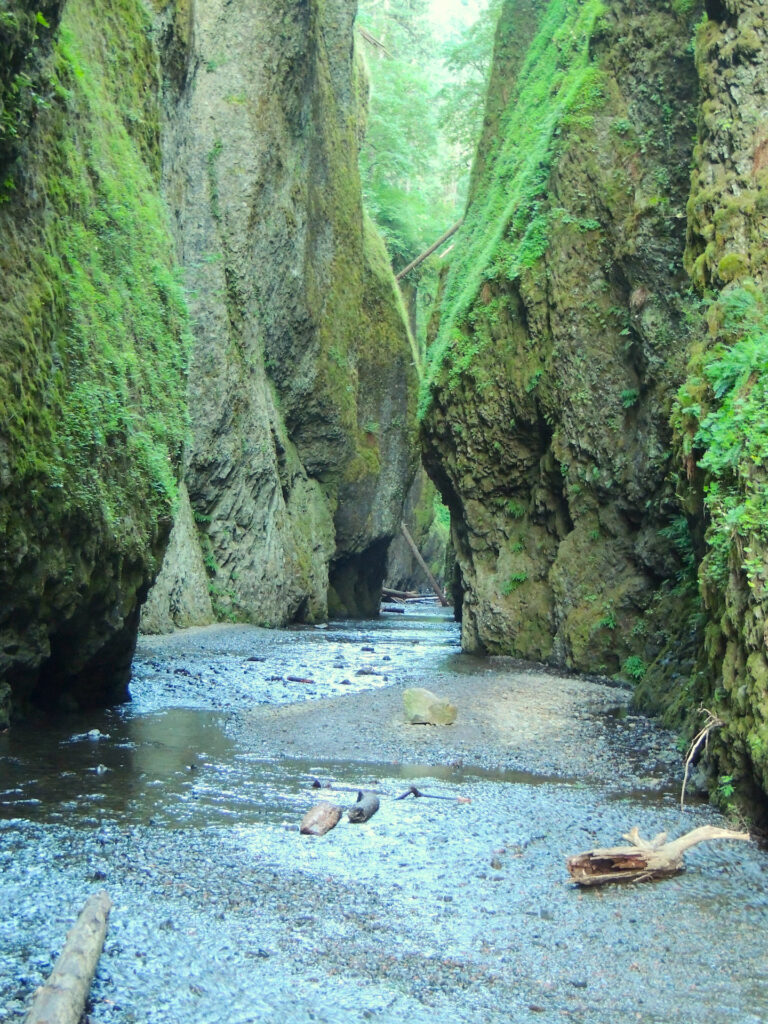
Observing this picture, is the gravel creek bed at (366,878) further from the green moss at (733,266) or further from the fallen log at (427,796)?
the green moss at (733,266)

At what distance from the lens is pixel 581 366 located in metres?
16.2

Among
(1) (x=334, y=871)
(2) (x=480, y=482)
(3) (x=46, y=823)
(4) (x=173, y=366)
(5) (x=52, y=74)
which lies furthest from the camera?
(2) (x=480, y=482)

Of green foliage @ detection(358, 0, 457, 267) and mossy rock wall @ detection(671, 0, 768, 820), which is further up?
green foliage @ detection(358, 0, 457, 267)

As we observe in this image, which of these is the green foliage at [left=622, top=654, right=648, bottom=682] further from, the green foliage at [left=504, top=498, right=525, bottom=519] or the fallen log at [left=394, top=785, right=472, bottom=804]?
the fallen log at [left=394, top=785, right=472, bottom=804]

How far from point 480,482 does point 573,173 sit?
19.1 feet

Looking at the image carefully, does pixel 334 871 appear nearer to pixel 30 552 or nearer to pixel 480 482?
pixel 30 552

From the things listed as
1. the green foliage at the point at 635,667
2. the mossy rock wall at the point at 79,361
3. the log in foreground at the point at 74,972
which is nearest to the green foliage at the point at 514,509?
the green foliage at the point at 635,667

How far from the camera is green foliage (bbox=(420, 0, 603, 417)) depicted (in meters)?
17.6

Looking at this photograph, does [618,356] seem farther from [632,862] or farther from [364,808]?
[632,862]

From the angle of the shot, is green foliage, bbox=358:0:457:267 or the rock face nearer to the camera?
the rock face

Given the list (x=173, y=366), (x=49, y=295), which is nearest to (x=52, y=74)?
(x=49, y=295)

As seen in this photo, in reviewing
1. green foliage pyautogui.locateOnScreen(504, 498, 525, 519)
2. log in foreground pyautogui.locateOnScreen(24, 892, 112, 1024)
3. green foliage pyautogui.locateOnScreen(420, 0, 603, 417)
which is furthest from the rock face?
log in foreground pyautogui.locateOnScreen(24, 892, 112, 1024)

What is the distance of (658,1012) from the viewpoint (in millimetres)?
3953

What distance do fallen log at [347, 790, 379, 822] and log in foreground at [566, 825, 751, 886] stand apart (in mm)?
1543
